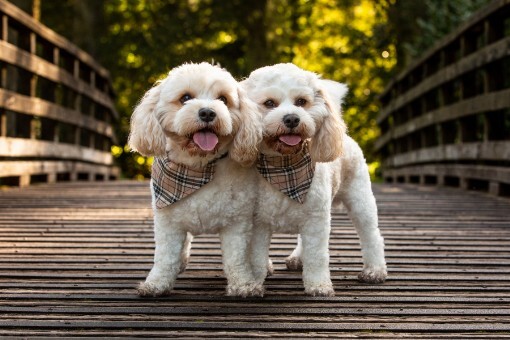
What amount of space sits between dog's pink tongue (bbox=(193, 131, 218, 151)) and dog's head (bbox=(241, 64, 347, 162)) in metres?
0.25

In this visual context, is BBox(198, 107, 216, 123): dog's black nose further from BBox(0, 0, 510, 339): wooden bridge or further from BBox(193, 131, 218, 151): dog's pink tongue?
BBox(0, 0, 510, 339): wooden bridge

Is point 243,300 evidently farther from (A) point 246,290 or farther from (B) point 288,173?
(B) point 288,173

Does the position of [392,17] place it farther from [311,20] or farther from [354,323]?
[354,323]

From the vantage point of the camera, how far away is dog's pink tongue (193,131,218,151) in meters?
3.33

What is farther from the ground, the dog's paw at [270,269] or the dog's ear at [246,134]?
the dog's ear at [246,134]

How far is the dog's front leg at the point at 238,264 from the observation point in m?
3.50

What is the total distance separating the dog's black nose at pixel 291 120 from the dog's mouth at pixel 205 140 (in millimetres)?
311

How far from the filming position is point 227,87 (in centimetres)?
337

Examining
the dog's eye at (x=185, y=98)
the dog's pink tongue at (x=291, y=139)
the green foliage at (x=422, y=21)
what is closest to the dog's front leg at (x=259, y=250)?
the dog's pink tongue at (x=291, y=139)

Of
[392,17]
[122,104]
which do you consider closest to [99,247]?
[392,17]

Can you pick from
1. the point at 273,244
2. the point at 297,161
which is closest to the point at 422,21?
the point at 273,244

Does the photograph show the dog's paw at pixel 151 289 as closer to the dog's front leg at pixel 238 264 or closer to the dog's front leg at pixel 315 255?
the dog's front leg at pixel 238 264

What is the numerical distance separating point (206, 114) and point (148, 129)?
318 mm

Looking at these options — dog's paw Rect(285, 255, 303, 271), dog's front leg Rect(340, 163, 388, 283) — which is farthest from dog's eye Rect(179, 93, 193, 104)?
dog's paw Rect(285, 255, 303, 271)
